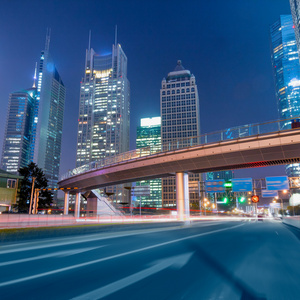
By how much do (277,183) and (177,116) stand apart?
139700mm

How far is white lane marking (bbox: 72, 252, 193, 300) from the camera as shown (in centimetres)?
458

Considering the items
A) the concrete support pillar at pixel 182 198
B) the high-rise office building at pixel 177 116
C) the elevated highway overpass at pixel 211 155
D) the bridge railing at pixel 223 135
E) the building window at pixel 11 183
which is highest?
the high-rise office building at pixel 177 116

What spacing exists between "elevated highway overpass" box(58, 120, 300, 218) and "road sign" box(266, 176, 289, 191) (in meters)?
10.3

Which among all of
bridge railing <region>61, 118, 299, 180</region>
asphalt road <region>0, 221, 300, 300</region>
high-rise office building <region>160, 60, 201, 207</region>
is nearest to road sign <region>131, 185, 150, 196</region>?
bridge railing <region>61, 118, 299, 180</region>

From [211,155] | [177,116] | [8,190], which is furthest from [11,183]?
[177,116]

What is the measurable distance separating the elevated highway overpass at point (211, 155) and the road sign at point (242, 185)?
33.3 feet

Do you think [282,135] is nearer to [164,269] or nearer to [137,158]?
[137,158]

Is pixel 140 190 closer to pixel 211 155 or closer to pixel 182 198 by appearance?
pixel 182 198

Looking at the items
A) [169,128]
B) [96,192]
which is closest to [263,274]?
[96,192]

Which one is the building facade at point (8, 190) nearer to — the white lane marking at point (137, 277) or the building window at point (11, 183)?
the building window at point (11, 183)

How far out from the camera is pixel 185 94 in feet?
596

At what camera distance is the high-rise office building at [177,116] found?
171000 millimetres

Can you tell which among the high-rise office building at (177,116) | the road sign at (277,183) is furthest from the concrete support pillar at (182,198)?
the high-rise office building at (177,116)

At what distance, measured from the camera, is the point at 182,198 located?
37.3 m
